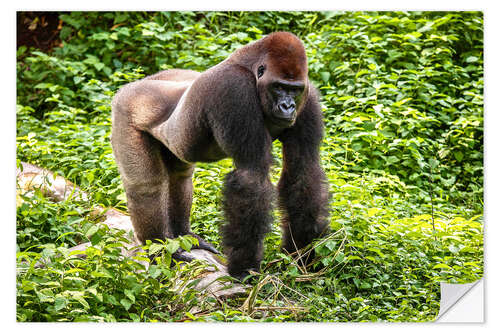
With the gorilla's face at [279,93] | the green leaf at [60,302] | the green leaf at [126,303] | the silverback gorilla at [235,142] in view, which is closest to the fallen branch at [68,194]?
the silverback gorilla at [235,142]

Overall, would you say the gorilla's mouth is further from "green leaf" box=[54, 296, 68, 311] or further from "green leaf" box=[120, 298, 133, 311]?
"green leaf" box=[54, 296, 68, 311]

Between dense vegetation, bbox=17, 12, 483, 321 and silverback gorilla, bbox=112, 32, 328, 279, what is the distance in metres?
0.19

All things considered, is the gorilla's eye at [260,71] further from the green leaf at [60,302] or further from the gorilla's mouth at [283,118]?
the green leaf at [60,302]

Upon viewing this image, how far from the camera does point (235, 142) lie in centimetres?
303

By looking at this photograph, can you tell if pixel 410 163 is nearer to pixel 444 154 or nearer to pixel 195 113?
pixel 444 154

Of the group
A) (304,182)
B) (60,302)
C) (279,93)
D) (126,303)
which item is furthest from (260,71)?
(60,302)

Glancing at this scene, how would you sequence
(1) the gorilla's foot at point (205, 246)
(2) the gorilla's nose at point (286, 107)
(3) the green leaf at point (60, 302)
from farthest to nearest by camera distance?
1. (1) the gorilla's foot at point (205, 246)
2. (2) the gorilla's nose at point (286, 107)
3. (3) the green leaf at point (60, 302)

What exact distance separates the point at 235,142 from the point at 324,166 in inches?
55.7

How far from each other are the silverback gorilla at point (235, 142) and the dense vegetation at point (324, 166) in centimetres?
19

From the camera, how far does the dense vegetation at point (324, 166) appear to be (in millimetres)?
3006

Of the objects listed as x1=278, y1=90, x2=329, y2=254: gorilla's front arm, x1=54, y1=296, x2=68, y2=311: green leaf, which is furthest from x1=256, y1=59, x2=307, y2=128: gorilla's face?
x1=54, y1=296, x2=68, y2=311: green leaf

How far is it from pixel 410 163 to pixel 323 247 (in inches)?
50.8

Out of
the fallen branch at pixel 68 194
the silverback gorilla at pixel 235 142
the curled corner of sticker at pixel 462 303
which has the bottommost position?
the curled corner of sticker at pixel 462 303

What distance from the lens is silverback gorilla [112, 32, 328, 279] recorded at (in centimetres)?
302
